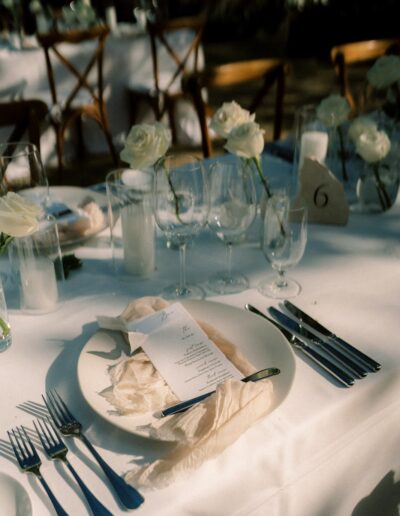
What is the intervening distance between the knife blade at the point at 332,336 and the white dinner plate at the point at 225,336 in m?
0.10

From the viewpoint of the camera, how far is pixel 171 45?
13.2ft

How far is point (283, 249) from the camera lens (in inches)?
44.1

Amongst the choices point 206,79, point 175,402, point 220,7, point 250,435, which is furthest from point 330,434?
point 220,7

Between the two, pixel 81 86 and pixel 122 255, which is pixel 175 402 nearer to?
pixel 122 255

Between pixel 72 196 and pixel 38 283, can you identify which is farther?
pixel 72 196

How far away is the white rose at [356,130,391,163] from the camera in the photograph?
1.38 m

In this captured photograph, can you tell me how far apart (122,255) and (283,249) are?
0.37 meters

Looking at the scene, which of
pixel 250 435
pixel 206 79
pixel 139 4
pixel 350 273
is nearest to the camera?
pixel 250 435

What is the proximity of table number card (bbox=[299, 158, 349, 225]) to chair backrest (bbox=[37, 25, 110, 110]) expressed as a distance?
2.31m

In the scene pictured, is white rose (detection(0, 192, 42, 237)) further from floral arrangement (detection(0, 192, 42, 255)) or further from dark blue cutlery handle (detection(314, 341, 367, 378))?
dark blue cutlery handle (detection(314, 341, 367, 378))

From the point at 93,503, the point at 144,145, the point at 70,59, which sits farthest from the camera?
the point at 70,59

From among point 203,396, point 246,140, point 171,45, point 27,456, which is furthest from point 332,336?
point 171,45

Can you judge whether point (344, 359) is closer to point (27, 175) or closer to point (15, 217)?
point (15, 217)

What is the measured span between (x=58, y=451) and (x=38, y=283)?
0.40m
